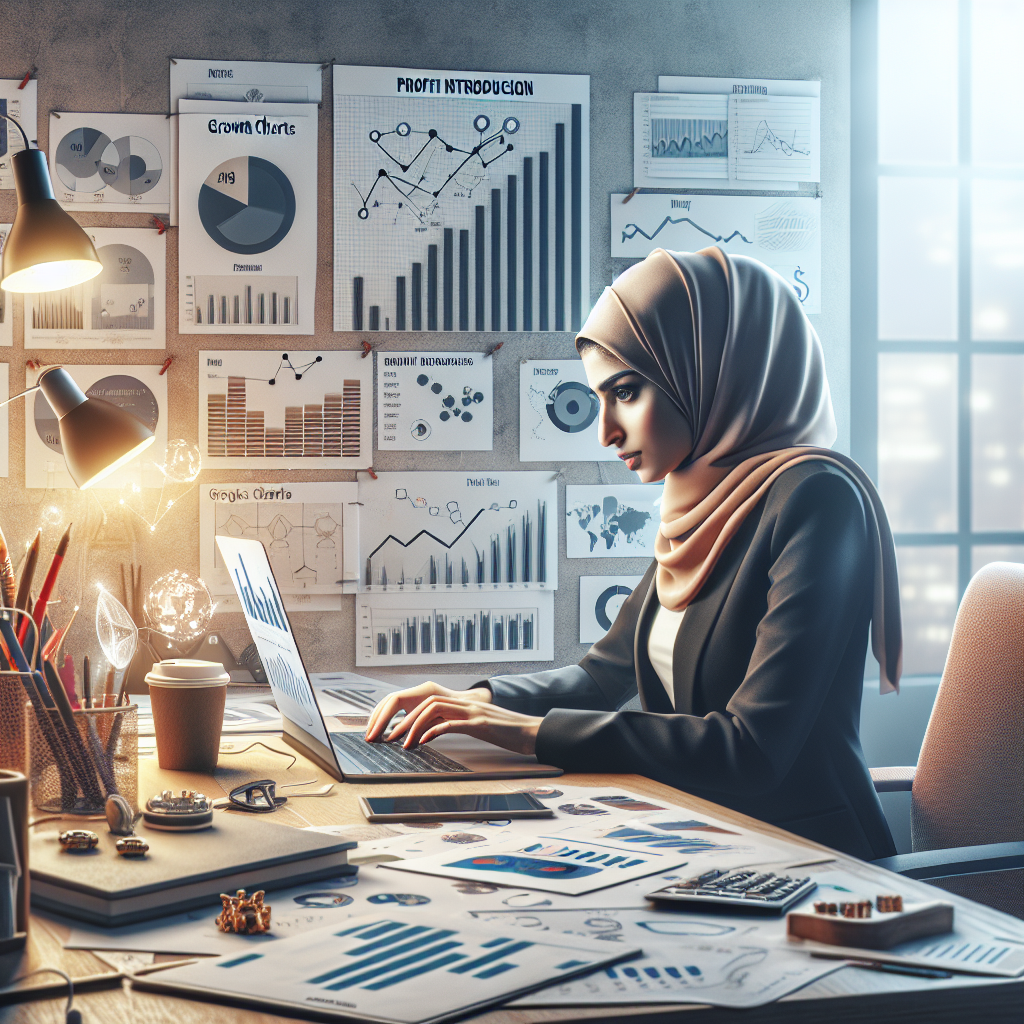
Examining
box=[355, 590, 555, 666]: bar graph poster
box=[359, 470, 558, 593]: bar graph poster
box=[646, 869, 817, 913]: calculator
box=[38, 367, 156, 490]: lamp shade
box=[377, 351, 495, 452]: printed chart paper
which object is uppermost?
box=[377, 351, 495, 452]: printed chart paper

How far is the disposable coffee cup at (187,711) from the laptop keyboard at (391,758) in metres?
0.16

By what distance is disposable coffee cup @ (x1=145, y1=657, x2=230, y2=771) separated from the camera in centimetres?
109

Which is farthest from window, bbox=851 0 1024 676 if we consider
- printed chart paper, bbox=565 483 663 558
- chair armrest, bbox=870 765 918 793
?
chair armrest, bbox=870 765 918 793

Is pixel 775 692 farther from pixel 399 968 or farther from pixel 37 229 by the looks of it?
pixel 37 229

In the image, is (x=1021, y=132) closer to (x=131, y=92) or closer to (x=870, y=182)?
(x=870, y=182)

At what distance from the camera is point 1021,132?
99.3 inches

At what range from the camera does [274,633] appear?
1.10 m

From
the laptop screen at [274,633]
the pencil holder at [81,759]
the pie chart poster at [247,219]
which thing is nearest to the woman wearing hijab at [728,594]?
the laptop screen at [274,633]

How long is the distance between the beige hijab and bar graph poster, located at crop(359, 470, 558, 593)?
80 centimetres

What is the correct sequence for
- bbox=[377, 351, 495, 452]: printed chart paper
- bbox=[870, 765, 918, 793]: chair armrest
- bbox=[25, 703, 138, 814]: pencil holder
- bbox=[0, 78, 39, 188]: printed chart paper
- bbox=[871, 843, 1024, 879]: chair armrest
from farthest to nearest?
1. bbox=[377, 351, 495, 452]: printed chart paper
2. bbox=[0, 78, 39, 188]: printed chart paper
3. bbox=[870, 765, 918, 793]: chair armrest
4. bbox=[871, 843, 1024, 879]: chair armrest
5. bbox=[25, 703, 138, 814]: pencil holder

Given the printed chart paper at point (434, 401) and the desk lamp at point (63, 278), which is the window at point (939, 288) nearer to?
the printed chart paper at point (434, 401)

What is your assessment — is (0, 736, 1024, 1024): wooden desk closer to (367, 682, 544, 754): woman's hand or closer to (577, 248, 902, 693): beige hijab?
(367, 682, 544, 754): woman's hand

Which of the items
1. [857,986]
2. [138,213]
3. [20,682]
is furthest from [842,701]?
[138,213]

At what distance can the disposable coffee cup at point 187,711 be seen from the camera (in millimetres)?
1095
